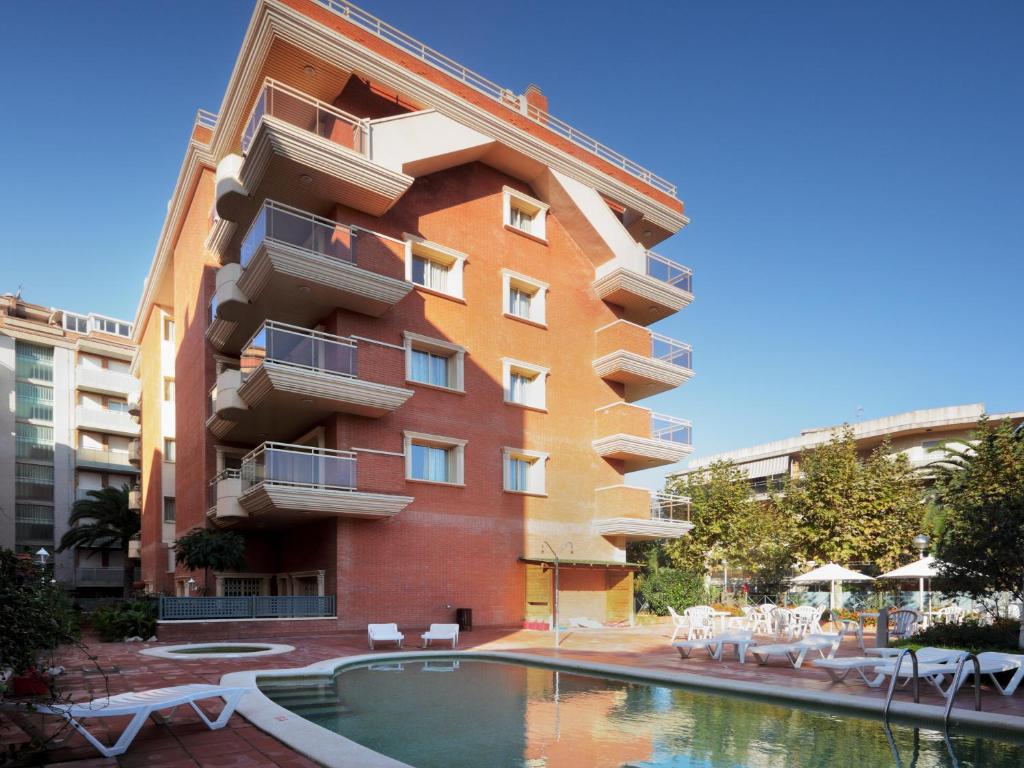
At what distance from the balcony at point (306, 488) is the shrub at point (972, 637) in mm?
12766

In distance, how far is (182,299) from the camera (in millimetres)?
31719

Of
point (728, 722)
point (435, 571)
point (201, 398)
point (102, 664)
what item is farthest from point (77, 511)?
point (728, 722)

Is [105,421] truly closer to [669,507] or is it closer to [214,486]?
[214,486]

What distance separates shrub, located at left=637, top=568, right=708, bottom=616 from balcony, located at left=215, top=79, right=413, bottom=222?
18080 mm

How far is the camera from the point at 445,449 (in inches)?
936

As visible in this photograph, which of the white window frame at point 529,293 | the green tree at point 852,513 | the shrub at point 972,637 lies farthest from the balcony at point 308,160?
the green tree at point 852,513

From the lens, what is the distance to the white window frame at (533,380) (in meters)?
25.3

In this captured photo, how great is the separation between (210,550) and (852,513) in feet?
80.8

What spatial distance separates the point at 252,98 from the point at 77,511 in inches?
1284

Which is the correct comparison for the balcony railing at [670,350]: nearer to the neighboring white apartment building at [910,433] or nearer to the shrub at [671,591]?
the shrub at [671,591]

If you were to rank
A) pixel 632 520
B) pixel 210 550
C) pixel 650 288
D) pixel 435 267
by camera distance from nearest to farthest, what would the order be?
pixel 210 550 < pixel 435 267 < pixel 632 520 < pixel 650 288

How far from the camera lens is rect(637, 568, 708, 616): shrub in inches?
1171

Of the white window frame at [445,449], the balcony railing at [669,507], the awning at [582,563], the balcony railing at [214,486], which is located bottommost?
the awning at [582,563]

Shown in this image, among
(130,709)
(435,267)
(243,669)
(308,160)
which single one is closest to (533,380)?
(435,267)
